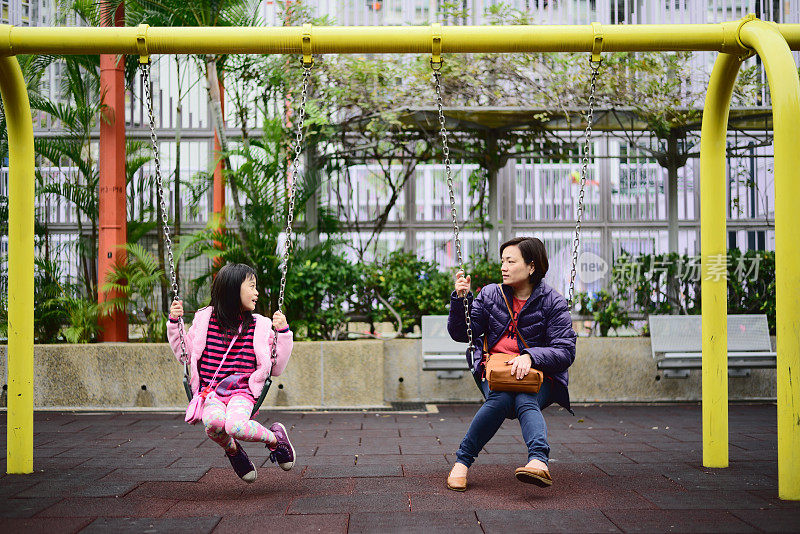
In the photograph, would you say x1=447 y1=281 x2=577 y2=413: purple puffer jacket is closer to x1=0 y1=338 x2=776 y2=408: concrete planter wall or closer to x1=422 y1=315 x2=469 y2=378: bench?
x1=422 y1=315 x2=469 y2=378: bench

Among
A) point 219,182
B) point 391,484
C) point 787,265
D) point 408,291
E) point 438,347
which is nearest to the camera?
point 787,265

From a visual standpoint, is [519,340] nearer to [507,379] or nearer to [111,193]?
[507,379]

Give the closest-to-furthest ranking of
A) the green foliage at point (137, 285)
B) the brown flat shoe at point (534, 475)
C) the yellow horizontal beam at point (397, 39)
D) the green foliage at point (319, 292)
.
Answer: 1. the brown flat shoe at point (534, 475)
2. the yellow horizontal beam at point (397, 39)
3. the green foliage at point (137, 285)
4. the green foliage at point (319, 292)

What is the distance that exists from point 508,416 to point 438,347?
4.06 meters

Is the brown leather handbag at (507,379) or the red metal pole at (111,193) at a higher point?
the red metal pole at (111,193)

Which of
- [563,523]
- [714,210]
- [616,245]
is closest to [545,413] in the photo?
[616,245]

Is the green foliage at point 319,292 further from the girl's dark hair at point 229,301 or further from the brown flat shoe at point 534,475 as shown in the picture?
the brown flat shoe at point 534,475

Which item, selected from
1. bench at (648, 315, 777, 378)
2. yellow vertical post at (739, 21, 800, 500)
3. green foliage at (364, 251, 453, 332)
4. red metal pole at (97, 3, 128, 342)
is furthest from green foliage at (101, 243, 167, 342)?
yellow vertical post at (739, 21, 800, 500)

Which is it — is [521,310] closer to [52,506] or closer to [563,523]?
[563,523]

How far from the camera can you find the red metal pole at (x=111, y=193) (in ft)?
29.1

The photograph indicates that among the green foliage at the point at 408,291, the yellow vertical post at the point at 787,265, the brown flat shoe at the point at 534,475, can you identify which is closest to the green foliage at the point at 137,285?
the green foliage at the point at 408,291

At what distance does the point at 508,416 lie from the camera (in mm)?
4719

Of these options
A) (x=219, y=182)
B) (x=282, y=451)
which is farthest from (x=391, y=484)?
(x=219, y=182)

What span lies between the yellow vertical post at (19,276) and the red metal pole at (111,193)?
369 centimetres
